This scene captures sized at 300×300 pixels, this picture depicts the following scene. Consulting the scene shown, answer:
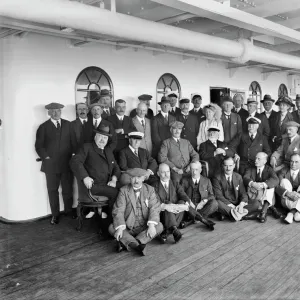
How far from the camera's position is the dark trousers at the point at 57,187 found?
548cm

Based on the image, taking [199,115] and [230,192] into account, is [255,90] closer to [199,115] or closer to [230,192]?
[199,115]

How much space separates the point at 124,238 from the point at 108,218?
82cm

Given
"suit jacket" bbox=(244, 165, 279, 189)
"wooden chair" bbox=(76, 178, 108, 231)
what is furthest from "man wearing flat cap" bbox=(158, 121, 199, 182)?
"wooden chair" bbox=(76, 178, 108, 231)

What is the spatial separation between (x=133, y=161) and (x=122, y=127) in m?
0.68

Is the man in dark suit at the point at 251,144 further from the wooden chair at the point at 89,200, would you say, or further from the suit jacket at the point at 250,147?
the wooden chair at the point at 89,200

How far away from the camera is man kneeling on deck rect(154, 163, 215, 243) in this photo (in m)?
4.80

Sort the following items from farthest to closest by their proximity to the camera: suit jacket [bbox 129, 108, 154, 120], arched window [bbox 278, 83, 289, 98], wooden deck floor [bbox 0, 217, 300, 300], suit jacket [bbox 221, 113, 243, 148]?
arched window [bbox 278, 83, 289, 98] < suit jacket [bbox 221, 113, 243, 148] < suit jacket [bbox 129, 108, 154, 120] < wooden deck floor [bbox 0, 217, 300, 300]

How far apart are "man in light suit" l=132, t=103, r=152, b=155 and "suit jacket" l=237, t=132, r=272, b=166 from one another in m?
1.58

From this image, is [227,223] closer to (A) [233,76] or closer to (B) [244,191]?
(B) [244,191]

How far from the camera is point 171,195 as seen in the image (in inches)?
202

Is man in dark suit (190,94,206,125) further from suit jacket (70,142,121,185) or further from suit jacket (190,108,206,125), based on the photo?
suit jacket (70,142,121,185)

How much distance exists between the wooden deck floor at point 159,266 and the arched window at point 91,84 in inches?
85.4

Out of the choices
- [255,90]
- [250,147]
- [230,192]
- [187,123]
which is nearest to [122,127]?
[187,123]

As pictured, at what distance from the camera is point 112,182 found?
5.06 metres
